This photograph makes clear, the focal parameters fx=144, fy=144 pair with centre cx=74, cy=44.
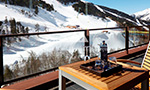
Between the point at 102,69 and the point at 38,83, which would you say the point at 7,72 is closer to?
the point at 38,83

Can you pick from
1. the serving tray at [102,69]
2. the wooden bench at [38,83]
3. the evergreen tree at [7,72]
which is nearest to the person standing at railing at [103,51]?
the serving tray at [102,69]

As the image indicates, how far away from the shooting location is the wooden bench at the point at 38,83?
2374 mm

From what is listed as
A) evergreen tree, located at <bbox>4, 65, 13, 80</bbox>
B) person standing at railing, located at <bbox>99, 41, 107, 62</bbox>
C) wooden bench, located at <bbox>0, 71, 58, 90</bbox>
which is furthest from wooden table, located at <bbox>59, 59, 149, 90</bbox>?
evergreen tree, located at <bbox>4, 65, 13, 80</bbox>

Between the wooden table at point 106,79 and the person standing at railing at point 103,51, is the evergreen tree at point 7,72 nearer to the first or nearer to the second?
the wooden table at point 106,79

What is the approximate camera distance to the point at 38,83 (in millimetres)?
2525

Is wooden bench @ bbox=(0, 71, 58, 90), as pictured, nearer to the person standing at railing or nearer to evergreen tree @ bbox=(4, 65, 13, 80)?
evergreen tree @ bbox=(4, 65, 13, 80)

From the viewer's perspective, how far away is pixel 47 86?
2.62 m

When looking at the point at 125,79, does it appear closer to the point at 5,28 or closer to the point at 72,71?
the point at 72,71

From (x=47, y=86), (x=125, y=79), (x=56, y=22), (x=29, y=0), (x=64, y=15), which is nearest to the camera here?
(x=125, y=79)

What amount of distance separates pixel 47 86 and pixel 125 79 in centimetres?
167

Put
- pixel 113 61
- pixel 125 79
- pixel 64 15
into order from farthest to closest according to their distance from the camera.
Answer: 1. pixel 64 15
2. pixel 113 61
3. pixel 125 79

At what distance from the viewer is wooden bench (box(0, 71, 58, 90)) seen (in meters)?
2.37

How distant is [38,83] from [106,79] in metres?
1.56

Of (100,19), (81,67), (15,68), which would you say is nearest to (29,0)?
(100,19)
